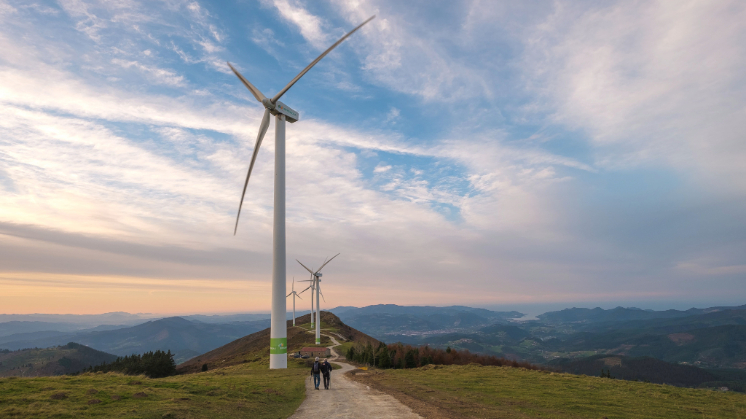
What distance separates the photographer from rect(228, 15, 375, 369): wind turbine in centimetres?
4781

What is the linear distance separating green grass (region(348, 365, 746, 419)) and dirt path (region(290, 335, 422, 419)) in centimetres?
259

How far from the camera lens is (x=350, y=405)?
1205 inches

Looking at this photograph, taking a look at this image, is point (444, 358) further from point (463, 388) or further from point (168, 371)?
point (168, 371)

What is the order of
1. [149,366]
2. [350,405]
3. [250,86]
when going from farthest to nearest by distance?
1. [149,366]
2. [250,86]
3. [350,405]

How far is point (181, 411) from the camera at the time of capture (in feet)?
77.6

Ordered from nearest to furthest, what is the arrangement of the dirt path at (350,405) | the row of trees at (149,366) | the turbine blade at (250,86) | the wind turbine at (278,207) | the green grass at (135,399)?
the green grass at (135,399), the dirt path at (350,405), the wind turbine at (278,207), the turbine blade at (250,86), the row of trees at (149,366)

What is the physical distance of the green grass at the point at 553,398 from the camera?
102ft

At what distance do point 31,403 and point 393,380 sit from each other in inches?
1431

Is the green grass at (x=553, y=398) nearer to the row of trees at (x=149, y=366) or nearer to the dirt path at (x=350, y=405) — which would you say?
the dirt path at (x=350, y=405)

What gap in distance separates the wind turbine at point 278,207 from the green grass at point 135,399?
466 inches

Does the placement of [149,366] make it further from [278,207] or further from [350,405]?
[350,405]

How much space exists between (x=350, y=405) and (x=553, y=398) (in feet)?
67.7

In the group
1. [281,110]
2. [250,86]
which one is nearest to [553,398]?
[281,110]

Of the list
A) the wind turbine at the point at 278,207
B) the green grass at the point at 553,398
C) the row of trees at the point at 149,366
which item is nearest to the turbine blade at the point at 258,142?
the wind turbine at the point at 278,207
